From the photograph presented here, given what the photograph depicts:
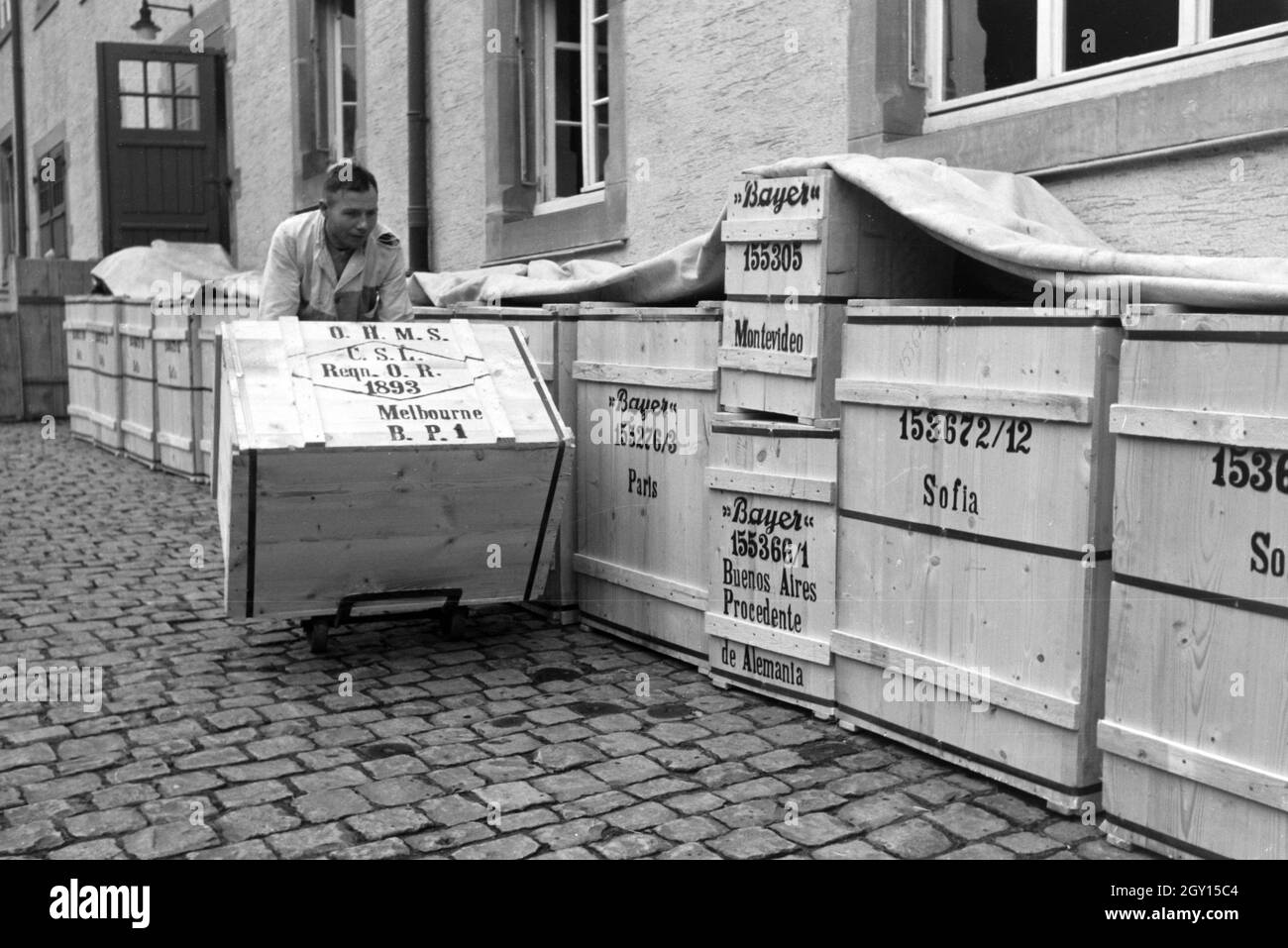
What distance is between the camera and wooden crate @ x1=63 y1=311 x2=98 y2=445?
536 inches

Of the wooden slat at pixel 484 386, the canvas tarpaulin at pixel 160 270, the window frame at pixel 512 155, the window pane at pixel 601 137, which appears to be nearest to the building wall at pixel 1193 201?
the wooden slat at pixel 484 386

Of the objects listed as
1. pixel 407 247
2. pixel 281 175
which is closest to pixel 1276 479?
pixel 407 247

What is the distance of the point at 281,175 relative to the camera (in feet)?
48.1

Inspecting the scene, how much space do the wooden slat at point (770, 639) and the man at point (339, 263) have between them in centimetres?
229

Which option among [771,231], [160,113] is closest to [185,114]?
[160,113]

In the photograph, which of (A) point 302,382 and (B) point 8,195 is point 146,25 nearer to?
(A) point 302,382

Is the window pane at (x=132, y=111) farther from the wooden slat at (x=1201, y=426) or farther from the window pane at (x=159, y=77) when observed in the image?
the wooden slat at (x=1201, y=426)

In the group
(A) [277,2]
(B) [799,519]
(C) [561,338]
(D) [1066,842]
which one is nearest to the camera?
(D) [1066,842]

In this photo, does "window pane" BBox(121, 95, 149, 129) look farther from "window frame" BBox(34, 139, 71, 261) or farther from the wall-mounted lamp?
"window frame" BBox(34, 139, 71, 261)

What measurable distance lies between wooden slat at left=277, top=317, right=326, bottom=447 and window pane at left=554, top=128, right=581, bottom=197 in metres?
4.61

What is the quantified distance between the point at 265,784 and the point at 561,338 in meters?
2.80

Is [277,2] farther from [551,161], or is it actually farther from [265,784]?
[265,784]

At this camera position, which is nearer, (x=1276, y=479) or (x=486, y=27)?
(x=1276, y=479)

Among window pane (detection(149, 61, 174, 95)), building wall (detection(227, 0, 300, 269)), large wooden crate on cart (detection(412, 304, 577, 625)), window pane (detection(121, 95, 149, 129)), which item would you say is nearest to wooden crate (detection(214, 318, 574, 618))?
large wooden crate on cart (detection(412, 304, 577, 625))
